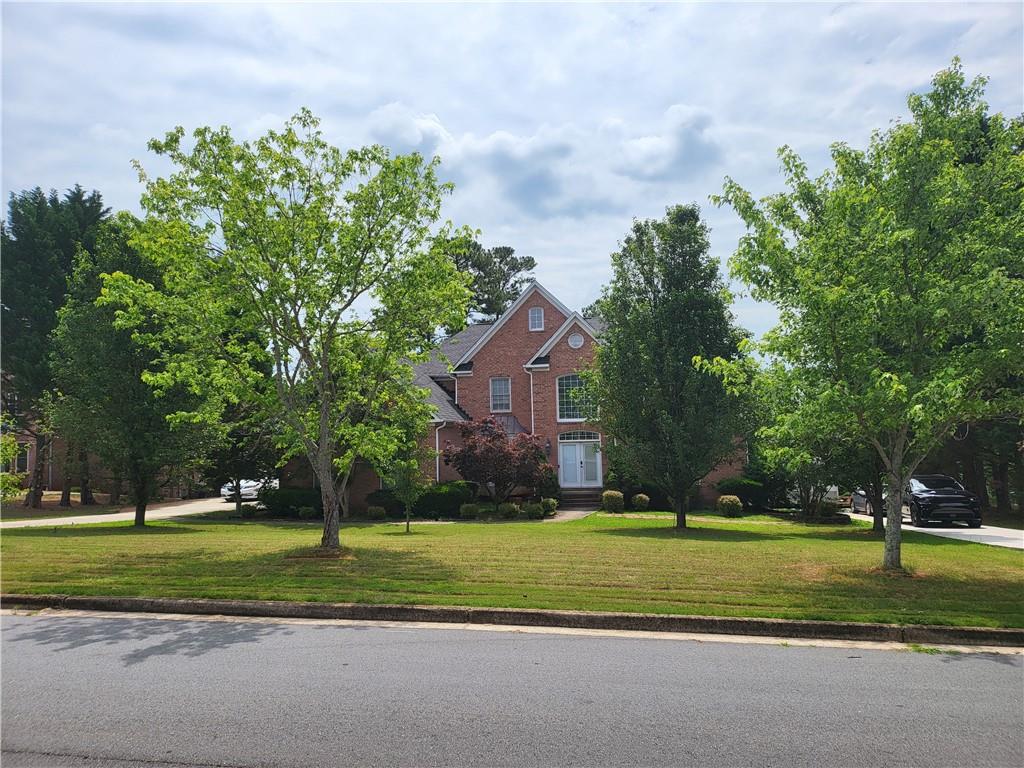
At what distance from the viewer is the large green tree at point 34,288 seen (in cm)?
3309

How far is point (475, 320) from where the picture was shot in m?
66.4

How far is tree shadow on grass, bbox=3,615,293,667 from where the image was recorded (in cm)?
758

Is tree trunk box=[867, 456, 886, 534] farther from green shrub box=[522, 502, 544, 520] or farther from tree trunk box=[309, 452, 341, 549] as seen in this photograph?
tree trunk box=[309, 452, 341, 549]

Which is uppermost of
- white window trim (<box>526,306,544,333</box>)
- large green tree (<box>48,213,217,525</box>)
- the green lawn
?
white window trim (<box>526,306,544,333</box>)

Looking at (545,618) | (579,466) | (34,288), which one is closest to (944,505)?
(579,466)

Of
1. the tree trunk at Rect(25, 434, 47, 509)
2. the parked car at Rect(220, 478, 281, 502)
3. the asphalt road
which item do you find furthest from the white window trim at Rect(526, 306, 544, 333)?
the asphalt road

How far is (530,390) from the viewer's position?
3444 cm

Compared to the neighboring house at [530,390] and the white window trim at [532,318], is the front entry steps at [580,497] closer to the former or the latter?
the neighboring house at [530,390]

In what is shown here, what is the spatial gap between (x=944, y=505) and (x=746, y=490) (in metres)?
7.00

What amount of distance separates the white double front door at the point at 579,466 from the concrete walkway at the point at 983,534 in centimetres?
1278

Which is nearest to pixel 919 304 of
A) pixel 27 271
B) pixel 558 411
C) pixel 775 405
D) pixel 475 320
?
pixel 775 405

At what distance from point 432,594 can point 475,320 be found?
2258 inches

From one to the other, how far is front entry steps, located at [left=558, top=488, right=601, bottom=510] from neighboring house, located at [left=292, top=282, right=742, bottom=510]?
0.27 ft

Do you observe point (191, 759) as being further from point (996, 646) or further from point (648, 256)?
point (648, 256)
